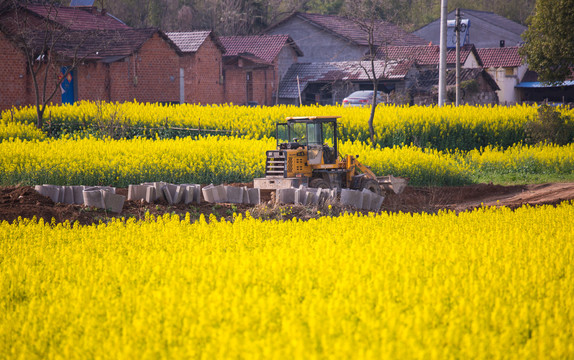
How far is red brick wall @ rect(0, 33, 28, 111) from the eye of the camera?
109 ft

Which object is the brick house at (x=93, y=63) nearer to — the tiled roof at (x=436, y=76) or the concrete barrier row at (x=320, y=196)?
the tiled roof at (x=436, y=76)

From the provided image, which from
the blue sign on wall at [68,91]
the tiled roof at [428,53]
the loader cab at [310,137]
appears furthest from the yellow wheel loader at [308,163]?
the tiled roof at [428,53]

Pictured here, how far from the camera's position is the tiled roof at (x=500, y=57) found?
175ft

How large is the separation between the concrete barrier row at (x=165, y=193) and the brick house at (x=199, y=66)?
2503cm

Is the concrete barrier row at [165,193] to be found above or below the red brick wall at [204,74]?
below

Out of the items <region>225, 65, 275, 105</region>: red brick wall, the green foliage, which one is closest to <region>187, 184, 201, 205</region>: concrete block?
the green foliage

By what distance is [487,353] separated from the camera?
5.23 m

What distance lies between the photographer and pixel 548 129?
27.0m

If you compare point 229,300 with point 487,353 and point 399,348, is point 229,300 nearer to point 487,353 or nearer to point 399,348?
point 399,348

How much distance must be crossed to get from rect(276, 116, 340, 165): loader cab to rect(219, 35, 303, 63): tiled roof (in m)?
30.7

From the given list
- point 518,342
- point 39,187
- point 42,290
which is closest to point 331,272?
point 518,342

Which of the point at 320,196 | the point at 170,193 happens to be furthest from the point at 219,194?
the point at 320,196

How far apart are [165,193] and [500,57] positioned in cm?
4430

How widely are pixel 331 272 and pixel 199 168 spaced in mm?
11853
